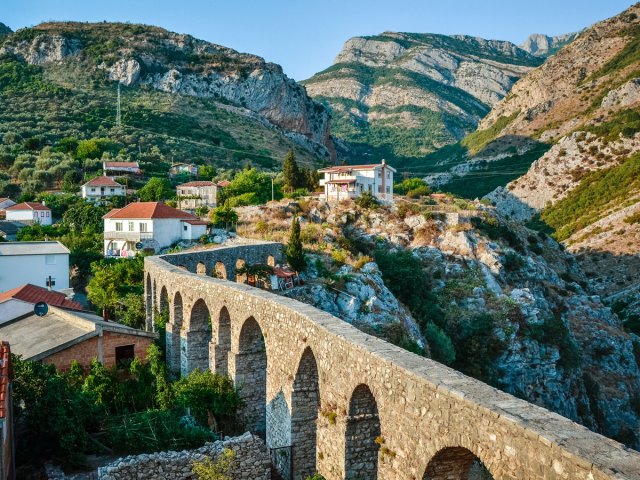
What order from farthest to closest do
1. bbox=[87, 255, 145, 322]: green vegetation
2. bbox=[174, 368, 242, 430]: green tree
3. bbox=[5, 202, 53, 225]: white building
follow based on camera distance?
bbox=[5, 202, 53, 225]: white building → bbox=[87, 255, 145, 322]: green vegetation → bbox=[174, 368, 242, 430]: green tree

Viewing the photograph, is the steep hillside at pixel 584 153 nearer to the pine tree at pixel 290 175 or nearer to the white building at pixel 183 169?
the pine tree at pixel 290 175

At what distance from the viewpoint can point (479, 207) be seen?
42969mm

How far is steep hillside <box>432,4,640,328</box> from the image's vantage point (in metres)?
51.8

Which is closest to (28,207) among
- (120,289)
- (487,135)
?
(120,289)

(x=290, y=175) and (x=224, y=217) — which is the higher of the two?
(x=290, y=175)

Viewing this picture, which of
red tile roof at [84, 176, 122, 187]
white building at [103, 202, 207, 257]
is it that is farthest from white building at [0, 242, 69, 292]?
red tile roof at [84, 176, 122, 187]

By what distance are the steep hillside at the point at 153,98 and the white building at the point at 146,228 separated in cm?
2656

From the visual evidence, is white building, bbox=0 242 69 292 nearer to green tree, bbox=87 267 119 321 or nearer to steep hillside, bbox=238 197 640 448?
green tree, bbox=87 267 119 321

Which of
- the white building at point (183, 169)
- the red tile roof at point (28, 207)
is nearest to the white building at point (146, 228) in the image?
the red tile roof at point (28, 207)

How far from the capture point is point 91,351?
16.3m

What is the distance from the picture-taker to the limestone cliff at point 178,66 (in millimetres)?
92312

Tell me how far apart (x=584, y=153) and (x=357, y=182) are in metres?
41.0

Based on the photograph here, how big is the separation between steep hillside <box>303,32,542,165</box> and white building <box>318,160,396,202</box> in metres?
71.2

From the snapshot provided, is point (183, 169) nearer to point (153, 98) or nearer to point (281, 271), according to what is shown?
point (153, 98)
